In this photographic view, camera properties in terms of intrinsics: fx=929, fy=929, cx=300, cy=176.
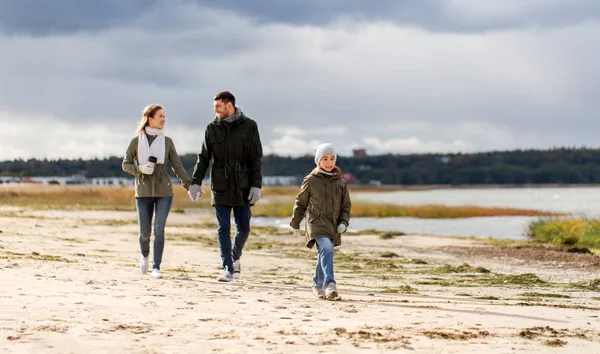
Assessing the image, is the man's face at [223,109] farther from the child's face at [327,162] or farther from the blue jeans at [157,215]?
the child's face at [327,162]

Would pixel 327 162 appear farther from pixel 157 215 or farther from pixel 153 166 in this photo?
pixel 157 215

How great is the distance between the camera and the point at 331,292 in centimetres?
866

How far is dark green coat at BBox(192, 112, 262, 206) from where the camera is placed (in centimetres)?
998

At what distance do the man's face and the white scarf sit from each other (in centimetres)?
82

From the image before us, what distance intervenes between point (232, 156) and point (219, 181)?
0.30 meters

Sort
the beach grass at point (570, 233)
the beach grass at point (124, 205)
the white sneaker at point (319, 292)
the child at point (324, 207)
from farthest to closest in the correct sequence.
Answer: the beach grass at point (124, 205) < the beach grass at point (570, 233) < the white sneaker at point (319, 292) < the child at point (324, 207)

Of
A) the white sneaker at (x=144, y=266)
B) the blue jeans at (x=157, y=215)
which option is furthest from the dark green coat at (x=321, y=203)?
the white sneaker at (x=144, y=266)

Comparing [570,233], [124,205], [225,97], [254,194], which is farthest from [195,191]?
[124,205]

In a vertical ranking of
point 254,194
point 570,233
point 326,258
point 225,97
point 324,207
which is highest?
point 225,97

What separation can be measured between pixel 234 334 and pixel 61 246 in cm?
806

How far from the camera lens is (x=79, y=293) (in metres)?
8.21

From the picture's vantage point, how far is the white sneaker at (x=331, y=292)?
28.4 ft

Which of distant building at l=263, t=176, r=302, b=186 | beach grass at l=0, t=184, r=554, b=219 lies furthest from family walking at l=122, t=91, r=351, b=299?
distant building at l=263, t=176, r=302, b=186

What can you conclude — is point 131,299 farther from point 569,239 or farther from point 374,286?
point 569,239
